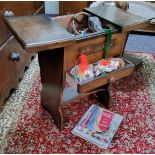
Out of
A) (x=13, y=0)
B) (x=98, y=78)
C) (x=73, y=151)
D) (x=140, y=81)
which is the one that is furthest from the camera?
(x=140, y=81)

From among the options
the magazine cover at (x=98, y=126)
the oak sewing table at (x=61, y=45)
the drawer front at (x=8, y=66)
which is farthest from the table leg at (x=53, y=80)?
the drawer front at (x=8, y=66)

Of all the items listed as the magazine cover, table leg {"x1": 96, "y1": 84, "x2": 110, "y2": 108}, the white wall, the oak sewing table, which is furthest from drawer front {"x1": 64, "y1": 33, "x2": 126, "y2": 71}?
the white wall

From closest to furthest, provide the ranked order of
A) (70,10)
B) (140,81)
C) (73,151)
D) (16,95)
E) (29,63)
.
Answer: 1. (73,151)
2. (16,95)
3. (140,81)
4. (29,63)
5. (70,10)

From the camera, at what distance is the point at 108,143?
1.17 metres

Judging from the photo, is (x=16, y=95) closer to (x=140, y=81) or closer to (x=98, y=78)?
(x=98, y=78)

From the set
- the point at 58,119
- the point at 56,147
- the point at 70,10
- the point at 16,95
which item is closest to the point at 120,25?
the point at 58,119

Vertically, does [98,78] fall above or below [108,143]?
above

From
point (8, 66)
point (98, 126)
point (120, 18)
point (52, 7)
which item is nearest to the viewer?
point (120, 18)

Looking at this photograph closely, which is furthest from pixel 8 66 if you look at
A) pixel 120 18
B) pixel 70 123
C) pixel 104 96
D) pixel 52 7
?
pixel 52 7

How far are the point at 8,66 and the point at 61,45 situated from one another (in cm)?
65

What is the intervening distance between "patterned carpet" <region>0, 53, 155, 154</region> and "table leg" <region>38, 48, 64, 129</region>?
3.5 inches

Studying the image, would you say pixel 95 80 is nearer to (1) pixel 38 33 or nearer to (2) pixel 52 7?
(1) pixel 38 33

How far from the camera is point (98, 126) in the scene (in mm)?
1271

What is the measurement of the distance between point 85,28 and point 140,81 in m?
0.75
